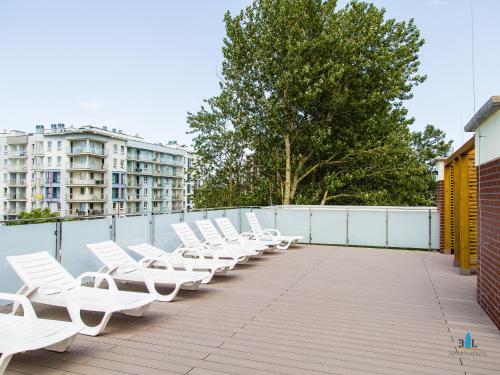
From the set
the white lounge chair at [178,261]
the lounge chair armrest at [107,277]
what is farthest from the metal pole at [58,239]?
the lounge chair armrest at [107,277]

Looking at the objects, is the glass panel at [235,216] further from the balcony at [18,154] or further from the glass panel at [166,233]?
the balcony at [18,154]

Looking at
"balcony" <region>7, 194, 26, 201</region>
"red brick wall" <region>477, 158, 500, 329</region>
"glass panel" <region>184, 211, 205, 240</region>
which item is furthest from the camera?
"balcony" <region>7, 194, 26, 201</region>

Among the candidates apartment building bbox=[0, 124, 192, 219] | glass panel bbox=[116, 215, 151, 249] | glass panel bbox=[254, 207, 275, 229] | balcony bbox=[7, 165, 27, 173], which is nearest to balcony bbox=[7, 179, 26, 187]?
apartment building bbox=[0, 124, 192, 219]

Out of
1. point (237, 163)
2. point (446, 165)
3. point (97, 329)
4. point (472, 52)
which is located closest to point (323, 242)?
point (446, 165)

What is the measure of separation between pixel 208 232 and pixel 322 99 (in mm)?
11569

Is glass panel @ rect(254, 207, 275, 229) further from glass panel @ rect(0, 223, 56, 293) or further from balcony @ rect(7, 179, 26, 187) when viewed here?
balcony @ rect(7, 179, 26, 187)

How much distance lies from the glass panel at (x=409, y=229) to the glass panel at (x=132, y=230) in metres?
7.15

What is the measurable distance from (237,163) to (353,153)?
660cm

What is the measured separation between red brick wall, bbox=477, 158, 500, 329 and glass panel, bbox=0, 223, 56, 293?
5591 millimetres

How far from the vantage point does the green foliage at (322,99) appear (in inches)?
740

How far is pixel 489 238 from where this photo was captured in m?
5.52

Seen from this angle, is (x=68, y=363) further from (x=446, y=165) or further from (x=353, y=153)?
(x=353, y=153)

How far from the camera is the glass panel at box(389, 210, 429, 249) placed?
40.6ft

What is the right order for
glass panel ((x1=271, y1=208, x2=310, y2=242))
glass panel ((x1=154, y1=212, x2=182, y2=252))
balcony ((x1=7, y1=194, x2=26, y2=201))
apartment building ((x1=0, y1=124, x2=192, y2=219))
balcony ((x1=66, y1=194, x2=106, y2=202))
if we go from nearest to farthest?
glass panel ((x1=154, y1=212, x2=182, y2=252))
glass panel ((x1=271, y1=208, x2=310, y2=242))
apartment building ((x1=0, y1=124, x2=192, y2=219))
balcony ((x1=66, y1=194, x2=106, y2=202))
balcony ((x1=7, y1=194, x2=26, y2=201))
